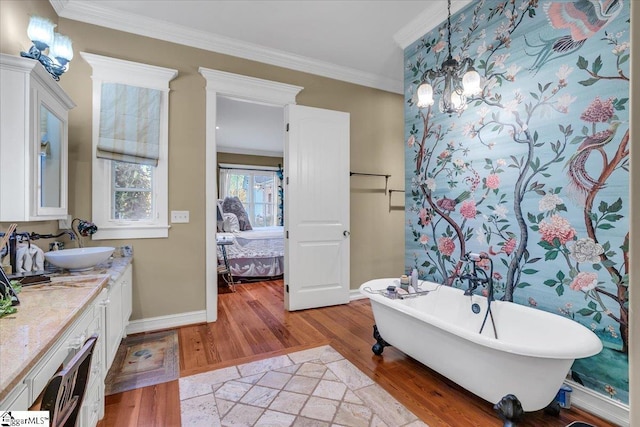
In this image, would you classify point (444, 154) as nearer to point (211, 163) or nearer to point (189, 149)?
point (211, 163)

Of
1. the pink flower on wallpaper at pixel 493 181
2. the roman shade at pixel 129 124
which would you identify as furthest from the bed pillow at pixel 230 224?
the pink flower on wallpaper at pixel 493 181

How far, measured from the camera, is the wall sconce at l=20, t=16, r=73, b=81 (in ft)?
6.06

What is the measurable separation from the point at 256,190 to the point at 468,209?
6.45m

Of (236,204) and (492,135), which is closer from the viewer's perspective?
(492,135)

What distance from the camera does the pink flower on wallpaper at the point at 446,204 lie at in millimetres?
2650

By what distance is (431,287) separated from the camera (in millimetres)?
2578

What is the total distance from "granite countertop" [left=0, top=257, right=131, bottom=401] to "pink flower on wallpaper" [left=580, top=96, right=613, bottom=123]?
2.75 metres

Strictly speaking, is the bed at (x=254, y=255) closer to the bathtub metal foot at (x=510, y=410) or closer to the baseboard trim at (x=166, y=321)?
the baseboard trim at (x=166, y=321)

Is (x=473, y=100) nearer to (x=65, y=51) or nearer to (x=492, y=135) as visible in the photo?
(x=492, y=135)

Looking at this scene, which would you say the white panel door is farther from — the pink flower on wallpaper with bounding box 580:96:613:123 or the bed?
the pink flower on wallpaper with bounding box 580:96:613:123

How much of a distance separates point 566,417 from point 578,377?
0.26m

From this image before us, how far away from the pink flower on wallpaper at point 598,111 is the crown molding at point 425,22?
1.34 m

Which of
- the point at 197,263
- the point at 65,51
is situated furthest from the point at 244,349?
the point at 65,51

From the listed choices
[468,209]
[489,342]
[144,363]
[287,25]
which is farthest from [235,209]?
[489,342]
